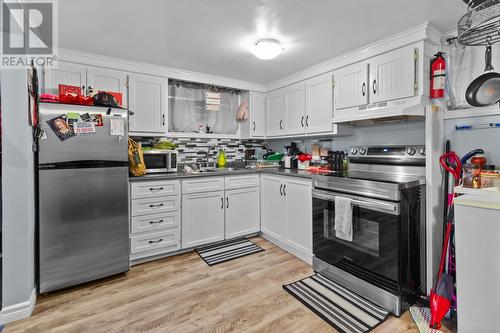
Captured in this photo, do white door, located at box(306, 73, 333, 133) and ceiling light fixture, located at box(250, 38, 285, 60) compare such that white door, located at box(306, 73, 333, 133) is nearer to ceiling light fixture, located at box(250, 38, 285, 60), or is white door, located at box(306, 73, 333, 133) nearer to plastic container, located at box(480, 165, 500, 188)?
ceiling light fixture, located at box(250, 38, 285, 60)

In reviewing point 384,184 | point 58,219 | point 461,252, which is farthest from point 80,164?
point 461,252

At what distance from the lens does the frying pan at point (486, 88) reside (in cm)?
190

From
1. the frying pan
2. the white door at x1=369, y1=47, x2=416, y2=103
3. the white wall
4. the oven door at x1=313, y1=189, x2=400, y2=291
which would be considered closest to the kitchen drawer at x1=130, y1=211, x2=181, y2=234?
the white wall

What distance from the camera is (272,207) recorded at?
326cm

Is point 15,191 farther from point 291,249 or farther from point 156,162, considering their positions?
point 291,249

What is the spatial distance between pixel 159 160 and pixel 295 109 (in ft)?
6.48

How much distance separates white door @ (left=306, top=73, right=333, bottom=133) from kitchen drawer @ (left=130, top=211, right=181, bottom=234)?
6.70ft

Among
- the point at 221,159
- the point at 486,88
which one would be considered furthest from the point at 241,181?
the point at 486,88

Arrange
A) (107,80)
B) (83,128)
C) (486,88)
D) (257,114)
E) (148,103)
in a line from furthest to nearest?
(257,114), (148,103), (107,80), (83,128), (486,88)

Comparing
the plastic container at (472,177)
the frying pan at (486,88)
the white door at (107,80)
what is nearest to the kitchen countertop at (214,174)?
the white door at (107,80)

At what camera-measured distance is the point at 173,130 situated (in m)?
3.58

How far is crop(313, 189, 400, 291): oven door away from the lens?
1860 millimetres

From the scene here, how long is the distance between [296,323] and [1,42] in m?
2.90

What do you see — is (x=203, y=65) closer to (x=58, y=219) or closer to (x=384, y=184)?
(x=58, y=219)
